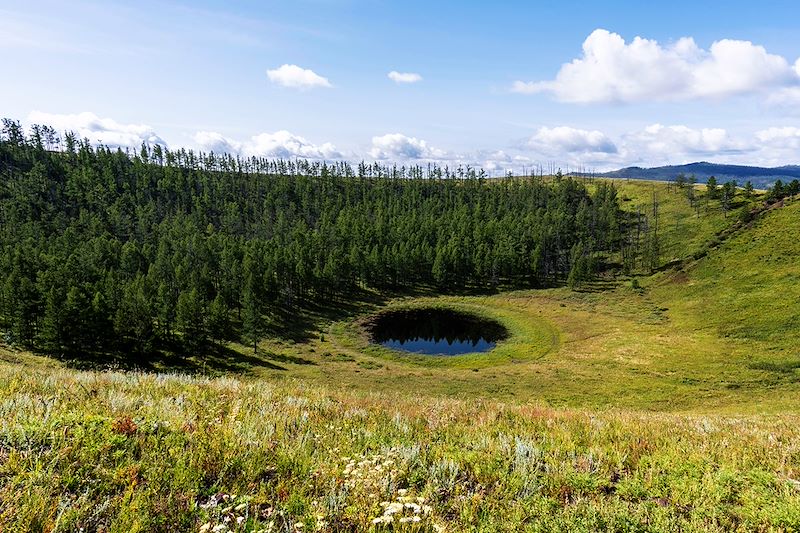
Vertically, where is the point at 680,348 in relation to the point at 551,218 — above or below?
below

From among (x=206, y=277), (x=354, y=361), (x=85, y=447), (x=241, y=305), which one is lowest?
(x=354, y=361)

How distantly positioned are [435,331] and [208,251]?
67.2 meters

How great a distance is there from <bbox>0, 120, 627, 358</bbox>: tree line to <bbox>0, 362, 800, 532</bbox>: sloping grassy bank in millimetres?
74067

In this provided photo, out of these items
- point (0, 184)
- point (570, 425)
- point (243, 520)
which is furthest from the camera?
point (0, 184)

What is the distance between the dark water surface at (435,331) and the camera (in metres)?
87.2

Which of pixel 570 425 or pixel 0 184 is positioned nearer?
pixel 570 425

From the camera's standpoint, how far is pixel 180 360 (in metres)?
72.9

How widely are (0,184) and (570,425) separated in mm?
226011

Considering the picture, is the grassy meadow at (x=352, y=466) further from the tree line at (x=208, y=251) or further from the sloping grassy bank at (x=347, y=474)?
the tree line at (x=208, y=251)

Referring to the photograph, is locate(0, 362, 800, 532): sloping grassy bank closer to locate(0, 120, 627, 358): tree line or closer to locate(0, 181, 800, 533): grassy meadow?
locate(0, 181, 800, 533): grassy meadow

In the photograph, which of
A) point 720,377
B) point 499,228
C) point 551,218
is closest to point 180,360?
point 720,377

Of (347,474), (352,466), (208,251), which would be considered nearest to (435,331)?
(208,251)

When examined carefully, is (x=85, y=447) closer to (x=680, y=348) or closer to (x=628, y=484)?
(x=628, y=484)

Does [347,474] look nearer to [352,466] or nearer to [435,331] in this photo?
[352,466]
